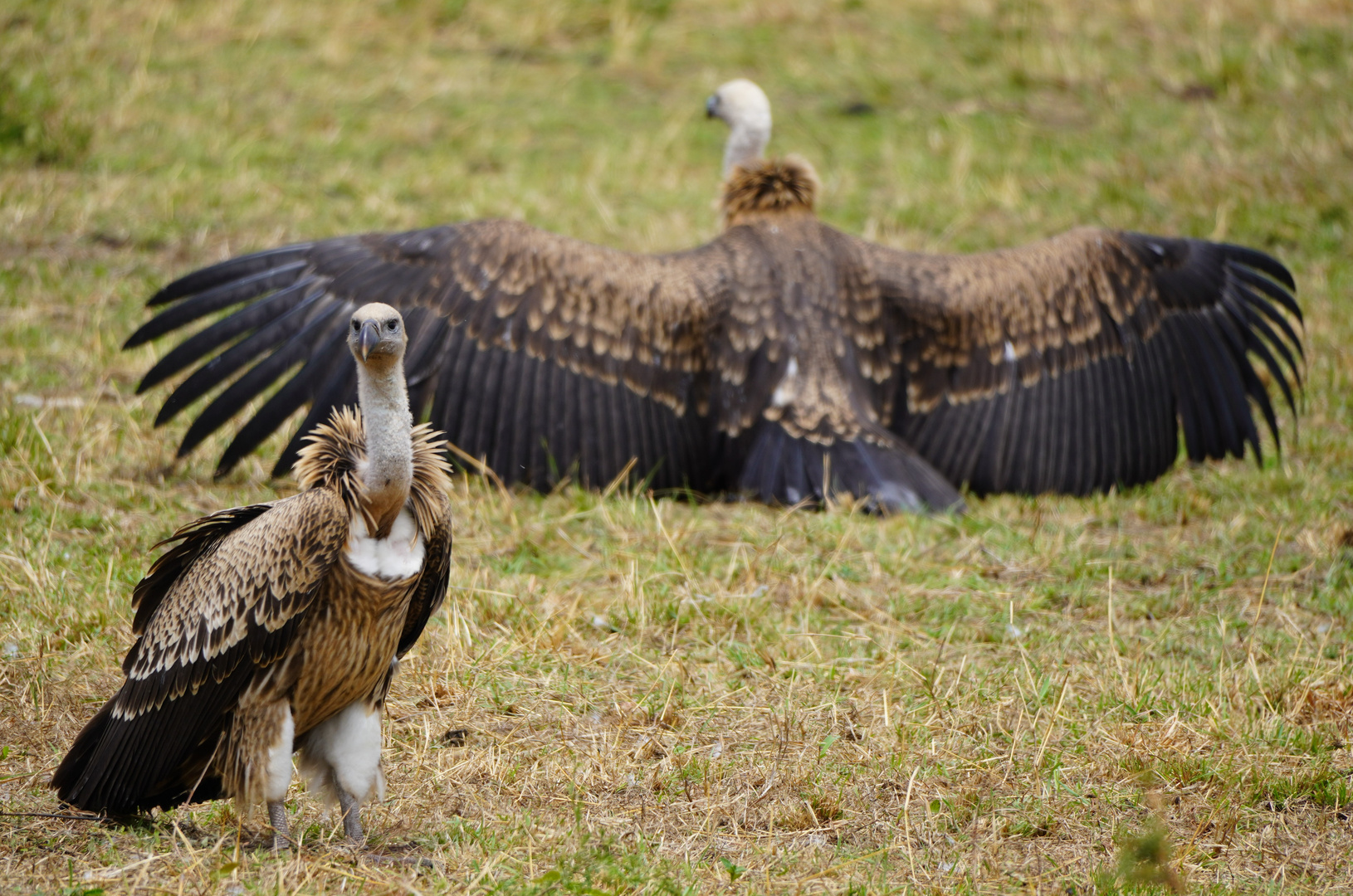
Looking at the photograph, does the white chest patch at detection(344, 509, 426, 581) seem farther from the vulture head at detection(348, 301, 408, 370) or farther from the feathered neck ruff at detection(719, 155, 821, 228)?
the feathered neck ruff at detection(719, 155, 821, 228)

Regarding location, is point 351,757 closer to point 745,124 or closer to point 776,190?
point 776,190

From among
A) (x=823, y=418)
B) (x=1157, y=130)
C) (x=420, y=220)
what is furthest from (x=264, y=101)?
(x=1157, y=130)

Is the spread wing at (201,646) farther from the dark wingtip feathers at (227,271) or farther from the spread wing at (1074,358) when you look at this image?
the spread wing at (1074,358)

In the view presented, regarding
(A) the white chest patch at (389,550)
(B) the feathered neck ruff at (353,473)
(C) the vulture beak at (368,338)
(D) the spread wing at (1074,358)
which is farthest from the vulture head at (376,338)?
(D) the spread wing at (1074,358)

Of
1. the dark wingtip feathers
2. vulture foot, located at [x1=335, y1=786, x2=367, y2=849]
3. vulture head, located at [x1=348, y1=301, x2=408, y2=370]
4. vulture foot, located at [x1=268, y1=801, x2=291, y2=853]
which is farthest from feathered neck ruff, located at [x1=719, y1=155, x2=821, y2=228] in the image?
vulture foot, located at [x1=268, y1=801, x2=291, y2=853]

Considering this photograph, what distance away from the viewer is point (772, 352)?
6.03 m

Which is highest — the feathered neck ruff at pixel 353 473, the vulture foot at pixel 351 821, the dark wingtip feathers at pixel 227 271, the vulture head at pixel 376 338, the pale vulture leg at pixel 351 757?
the dark wingtip feathers at pixel 227 271

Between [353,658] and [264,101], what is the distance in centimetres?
729

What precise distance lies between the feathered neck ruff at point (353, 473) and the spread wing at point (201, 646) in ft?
0.17

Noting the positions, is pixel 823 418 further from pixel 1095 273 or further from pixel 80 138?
pixel 80 138

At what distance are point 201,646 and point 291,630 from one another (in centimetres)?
22

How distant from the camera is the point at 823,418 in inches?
232

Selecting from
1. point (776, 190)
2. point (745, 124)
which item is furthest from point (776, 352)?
point (745, 124)

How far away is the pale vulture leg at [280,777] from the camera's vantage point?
10.1ft
